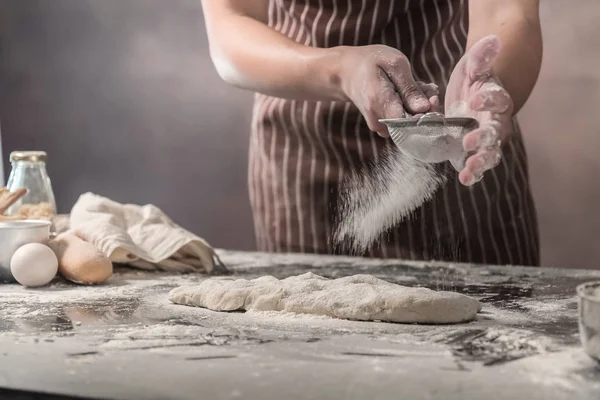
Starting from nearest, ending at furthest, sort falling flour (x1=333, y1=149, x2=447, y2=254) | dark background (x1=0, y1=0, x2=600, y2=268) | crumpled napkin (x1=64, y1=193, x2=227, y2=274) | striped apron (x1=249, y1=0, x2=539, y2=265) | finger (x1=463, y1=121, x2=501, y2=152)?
finger (x1=463, y1=121, x2=501, y2=152), crumpled napkin (x1=64, y1=193, x2=227, y2=274), falling flour (x1=333, y1=149, x2=447, y2=254), striped apron (x1=249, y1=0, x2=539, y2=265), dark background (x1=0, y1=0, x2=600, y2=268)

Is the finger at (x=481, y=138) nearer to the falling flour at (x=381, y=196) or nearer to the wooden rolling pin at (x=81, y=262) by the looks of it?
the falling flour at (x=381, y=196)

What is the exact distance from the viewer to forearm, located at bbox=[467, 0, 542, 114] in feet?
5.30

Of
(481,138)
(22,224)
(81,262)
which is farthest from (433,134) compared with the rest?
(22,224)

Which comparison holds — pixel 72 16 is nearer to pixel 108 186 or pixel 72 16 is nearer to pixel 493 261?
pixel 108 186

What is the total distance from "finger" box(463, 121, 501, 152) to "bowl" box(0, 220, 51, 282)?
0.77m

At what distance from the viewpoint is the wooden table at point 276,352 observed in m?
0.86

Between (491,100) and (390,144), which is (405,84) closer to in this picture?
(491,100)

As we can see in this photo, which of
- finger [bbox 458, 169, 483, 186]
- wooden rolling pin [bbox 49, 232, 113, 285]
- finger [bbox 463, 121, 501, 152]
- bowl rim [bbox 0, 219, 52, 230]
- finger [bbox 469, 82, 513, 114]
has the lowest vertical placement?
wooden rolling pin [bbox 49, 232, 113, 285]

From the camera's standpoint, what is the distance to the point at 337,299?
1195 millimetres

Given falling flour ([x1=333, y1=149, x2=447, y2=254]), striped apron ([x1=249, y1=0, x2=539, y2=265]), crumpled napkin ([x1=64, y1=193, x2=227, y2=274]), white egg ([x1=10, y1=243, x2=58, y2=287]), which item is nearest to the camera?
white egg ([x1=10, y1=243, x2=58, y2=287])

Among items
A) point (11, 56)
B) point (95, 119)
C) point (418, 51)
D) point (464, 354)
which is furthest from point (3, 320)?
point (11, 56)

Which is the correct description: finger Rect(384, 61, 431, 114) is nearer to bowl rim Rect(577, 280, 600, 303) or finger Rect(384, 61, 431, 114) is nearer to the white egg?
bowl rim Rect(577, 280, 600, 303)

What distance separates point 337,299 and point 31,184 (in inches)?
31.0

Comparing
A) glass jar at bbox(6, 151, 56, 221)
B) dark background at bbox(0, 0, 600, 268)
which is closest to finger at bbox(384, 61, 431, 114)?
glass jar at bbox(6, 151, 56, 221)
